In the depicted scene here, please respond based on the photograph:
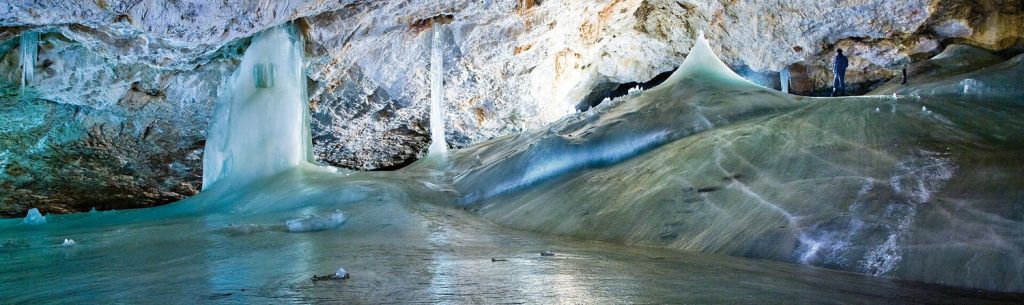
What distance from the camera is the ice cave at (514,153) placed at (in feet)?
12.2

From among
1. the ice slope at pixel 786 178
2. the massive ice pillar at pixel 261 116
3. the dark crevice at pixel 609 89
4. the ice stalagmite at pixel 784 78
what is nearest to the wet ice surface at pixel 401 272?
the ice slope at pixel 786 178

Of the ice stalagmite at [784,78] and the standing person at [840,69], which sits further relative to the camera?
the ice stalagmite at [784,78]

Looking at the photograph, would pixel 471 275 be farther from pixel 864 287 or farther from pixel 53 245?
pixel 53 245

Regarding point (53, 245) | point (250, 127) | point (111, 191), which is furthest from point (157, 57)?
point (111, 191)

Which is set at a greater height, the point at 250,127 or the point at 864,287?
the point at 250,127

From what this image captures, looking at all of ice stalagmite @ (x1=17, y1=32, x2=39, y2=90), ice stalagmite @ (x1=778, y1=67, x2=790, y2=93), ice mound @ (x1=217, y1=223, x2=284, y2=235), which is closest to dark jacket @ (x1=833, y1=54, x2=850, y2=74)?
ice stalagmite @ (x1=778, y1=67, x2=790, y2=93)

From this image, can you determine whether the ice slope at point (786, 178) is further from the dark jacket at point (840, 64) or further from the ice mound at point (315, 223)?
the dark jacket at point (840, 64)

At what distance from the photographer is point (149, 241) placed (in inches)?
214

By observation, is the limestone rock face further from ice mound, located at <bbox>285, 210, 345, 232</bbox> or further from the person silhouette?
ice mound, located at <bbox>285, 210, 345, 232</bbox>

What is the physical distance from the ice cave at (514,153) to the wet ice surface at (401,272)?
3 cm

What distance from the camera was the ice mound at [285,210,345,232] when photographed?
6.02 metres

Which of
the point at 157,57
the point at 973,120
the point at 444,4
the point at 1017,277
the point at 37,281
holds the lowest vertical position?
the point at 1017,277

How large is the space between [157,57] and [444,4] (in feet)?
11.4

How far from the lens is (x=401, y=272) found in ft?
12.0
